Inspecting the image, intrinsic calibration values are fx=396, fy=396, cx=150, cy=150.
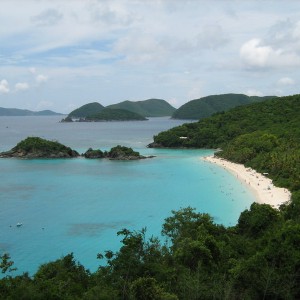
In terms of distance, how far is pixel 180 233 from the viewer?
23516 mm

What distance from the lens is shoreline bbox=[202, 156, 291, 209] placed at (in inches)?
1516

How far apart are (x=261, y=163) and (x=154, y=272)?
42.6 meters

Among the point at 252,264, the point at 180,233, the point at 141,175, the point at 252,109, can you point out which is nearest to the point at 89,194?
the point at 141,175

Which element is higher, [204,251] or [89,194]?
[204,251]

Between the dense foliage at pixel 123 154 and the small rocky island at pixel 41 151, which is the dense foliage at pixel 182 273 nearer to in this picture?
the dense foliage at pixel 123 154

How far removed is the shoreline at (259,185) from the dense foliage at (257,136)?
50.0 inches

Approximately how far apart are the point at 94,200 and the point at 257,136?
41160 mm

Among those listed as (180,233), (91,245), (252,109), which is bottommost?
(91,245)

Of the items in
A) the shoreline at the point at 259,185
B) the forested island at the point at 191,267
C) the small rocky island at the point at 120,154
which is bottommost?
the shoreline at the point at 259,185

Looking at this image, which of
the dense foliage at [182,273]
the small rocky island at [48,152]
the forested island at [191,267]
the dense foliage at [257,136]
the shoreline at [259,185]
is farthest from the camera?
the small rocky island at [48,152]

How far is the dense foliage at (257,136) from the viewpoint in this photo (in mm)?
51062

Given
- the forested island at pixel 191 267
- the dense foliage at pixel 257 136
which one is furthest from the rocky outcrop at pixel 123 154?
the forested island at pixel 191 267

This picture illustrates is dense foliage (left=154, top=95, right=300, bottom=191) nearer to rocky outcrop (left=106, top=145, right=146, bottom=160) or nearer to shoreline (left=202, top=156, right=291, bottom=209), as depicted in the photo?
shoreline (left=202, top=156, right=291, bottom=209)

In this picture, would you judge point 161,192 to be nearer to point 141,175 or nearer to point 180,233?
point 141,175
